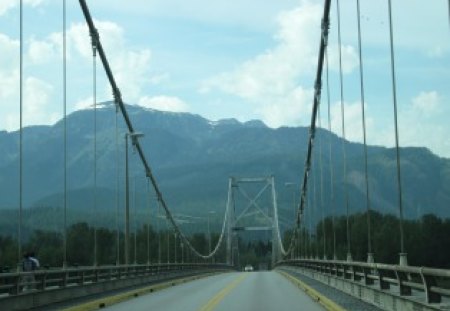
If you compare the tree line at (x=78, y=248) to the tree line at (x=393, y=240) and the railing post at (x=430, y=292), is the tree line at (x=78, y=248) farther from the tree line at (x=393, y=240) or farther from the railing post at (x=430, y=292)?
the railing post at (x=430, y=292)

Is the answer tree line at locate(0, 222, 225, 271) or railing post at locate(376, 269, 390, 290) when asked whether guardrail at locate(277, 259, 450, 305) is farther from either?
tree line at locate(0, 222, 225, 271)

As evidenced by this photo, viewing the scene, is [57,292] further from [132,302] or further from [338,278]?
[338,278]

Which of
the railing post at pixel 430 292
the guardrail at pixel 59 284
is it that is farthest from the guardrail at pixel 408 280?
the guardrail at pixel 59 284

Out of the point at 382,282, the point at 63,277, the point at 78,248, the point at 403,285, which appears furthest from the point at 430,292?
the point at 78,248

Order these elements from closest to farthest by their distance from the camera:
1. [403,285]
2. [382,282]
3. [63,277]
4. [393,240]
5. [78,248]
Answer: [403,285], [382,282], [63,277], [78,248], [393,240]

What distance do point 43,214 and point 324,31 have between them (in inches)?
4607

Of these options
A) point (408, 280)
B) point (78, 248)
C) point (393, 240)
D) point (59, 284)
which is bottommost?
point (59, 284)

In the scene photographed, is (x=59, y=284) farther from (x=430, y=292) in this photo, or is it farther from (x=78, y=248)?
(x=78, y=248)

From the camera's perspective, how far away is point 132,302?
86.6ft

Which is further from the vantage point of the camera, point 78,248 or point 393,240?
point 393,240

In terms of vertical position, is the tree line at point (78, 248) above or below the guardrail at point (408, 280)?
above

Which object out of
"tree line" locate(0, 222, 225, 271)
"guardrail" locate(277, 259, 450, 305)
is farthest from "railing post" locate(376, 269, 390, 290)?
"tree line" locate(0, 222, 225, 271)

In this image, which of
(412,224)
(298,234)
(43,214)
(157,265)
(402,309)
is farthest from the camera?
(43,214)

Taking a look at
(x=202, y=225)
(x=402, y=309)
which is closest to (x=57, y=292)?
(x=402, y=309)
